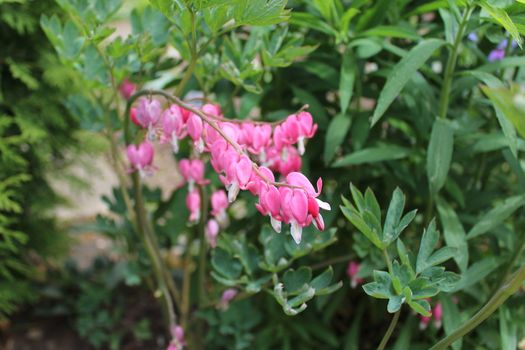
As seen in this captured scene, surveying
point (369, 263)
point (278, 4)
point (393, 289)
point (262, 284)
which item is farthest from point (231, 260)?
point (278, 4)

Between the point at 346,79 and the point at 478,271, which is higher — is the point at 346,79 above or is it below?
above

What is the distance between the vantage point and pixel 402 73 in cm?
140

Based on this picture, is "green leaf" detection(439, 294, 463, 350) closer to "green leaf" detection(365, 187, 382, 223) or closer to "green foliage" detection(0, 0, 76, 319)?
"green leaf" detection(365, 187, 382, 223)

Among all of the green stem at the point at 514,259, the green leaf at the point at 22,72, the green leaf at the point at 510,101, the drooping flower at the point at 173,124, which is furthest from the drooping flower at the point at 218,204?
the green leaf at the point at 22,72

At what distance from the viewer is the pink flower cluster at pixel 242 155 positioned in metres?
1.14

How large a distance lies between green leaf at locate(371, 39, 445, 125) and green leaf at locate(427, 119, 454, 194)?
0.16 metres

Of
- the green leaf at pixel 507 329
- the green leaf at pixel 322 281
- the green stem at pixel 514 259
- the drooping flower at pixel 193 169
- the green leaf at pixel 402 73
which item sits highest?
the green leaf at pixel 402 73

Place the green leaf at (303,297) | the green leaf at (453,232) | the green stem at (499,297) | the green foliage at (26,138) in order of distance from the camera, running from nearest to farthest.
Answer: the green stem at (499,297) < the green leaf at (303,297) < the green leaf at (453,232) < the green foliage at (26,138)

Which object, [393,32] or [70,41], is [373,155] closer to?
[393,32]

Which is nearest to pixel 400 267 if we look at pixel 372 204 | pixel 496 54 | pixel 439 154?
pixel 372 204

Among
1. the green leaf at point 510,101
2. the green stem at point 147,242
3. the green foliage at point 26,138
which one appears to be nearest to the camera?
the green leaf at point 510,101

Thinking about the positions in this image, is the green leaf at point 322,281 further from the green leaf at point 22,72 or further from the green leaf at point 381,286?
the green leaf at point 22,72

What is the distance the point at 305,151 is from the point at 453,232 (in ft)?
1.56

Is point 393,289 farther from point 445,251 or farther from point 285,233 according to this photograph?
point 285,233
